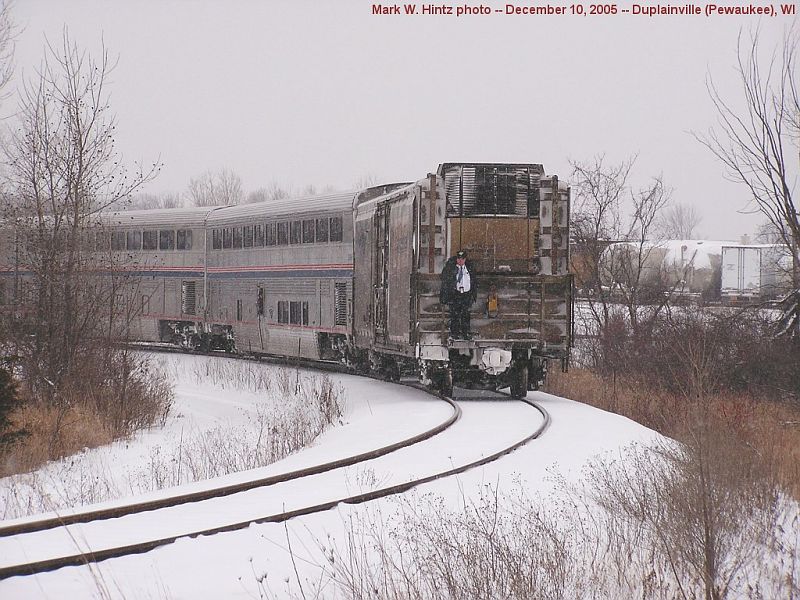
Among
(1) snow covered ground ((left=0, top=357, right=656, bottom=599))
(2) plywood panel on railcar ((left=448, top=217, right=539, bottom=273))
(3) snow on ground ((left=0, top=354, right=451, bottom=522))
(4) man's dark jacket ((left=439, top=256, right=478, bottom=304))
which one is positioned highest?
(2) plywood panel on railcar ((left=448, top=217, right=539, bottom=273))

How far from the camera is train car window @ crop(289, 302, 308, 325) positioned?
2417 cm

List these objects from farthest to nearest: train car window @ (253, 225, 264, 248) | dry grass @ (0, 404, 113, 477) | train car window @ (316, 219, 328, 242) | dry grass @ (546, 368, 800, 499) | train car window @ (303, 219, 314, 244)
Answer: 1. train car window @ (253, 225, 264, 248)
2. train car window @ (303, 219, 314, 244)
3. train car window @ (316, 219, 328, 242)
4. dry grass @ (0, 404, 113, 477)
5. dry grass @ (546, 368, 800, 499)

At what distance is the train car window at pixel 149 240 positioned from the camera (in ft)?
102

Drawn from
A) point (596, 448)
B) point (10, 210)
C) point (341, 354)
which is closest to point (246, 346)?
point (341, 354)

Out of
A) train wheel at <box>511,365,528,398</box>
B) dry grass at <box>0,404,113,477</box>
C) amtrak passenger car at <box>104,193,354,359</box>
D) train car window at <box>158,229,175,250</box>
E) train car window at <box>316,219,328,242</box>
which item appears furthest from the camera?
train car window at <box>158,229,175,250</box>

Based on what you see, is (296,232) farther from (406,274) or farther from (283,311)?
(406,274)

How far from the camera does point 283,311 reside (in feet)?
83.1

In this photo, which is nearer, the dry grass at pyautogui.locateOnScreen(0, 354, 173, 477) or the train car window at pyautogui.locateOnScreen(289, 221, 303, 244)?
the dry grass at pyautogui.locateOnScreen(0, 354, 173, 477)

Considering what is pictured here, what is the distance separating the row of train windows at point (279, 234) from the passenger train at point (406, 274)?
44 mm

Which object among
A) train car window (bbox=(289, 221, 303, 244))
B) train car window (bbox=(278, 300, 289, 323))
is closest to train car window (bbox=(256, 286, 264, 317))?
train car window (bbox=(278, 300, 289, 323))

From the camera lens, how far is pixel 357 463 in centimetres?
1134

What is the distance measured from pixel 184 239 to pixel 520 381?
15101mm

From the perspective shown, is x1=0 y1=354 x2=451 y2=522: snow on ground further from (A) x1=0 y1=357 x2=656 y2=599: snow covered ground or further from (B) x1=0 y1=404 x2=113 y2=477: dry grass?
(B) x1=0 y1=404 x2=113 y2=477: dry grass

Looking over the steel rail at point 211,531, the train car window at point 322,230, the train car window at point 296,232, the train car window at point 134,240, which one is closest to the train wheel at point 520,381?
the steel rail at point 211,531
